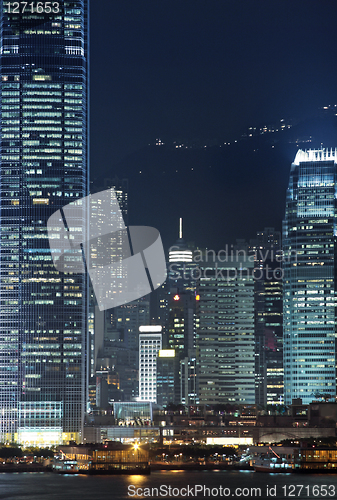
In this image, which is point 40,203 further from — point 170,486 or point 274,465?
point 170,486

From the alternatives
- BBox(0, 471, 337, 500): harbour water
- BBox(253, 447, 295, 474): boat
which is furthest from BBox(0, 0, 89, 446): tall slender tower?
BBox(253, 447, 295, 474): boat

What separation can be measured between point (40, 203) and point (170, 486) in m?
68.4

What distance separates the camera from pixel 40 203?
6673 inches

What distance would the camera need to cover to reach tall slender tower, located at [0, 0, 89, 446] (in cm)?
16625

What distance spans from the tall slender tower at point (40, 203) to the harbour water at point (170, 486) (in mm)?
28850

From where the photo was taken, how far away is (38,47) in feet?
567

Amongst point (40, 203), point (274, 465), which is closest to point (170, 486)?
point (274, 465)

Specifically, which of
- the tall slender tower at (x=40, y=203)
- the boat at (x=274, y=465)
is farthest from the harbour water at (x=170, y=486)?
the tall slender tower at (x=40, y=203)

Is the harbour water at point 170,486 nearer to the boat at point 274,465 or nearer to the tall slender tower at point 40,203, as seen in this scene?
the boat at point 274,465

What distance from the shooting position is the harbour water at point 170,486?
109 m

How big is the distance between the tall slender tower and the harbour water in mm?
28850

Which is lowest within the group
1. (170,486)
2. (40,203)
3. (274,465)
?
(274,465)

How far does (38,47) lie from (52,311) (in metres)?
46.4

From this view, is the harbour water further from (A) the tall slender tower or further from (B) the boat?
(A) the tall slender tower
